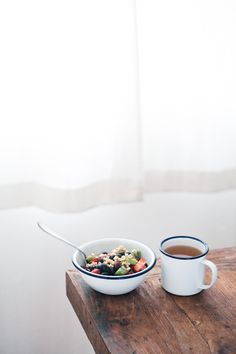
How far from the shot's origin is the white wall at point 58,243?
1417mm

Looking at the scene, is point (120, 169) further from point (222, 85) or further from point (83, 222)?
point (222, 85)

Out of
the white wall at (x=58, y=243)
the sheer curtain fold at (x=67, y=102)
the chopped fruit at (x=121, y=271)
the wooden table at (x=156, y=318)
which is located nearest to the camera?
the wooden table at (x=156, y=318)

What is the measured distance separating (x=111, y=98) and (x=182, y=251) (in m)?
0.47

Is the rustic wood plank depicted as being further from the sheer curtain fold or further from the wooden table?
the sheer curtain fold

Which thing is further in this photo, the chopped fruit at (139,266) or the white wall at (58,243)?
the white wall at (58,243)

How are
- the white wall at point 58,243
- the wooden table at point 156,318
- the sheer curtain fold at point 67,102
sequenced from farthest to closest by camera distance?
the white wall at point 58,243
the sheer curtain fold at point 67,102
the wooden table at point 156,318

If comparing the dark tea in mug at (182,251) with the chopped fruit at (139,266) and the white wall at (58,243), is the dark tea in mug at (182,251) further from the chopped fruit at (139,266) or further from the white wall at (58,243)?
the white wall at (58,243)

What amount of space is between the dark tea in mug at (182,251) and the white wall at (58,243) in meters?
0.42

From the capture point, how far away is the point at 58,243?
1451 mm

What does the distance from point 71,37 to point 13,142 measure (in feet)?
0.96

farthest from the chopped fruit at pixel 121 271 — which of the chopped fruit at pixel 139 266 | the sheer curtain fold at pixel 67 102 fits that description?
the sheer curtain fold at pixel 67 102

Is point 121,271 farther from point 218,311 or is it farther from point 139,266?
point 218,311

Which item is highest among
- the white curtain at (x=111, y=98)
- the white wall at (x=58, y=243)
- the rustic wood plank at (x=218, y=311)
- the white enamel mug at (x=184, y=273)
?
the white curtain at (x=111, y=98)

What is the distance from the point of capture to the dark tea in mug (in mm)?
1054
